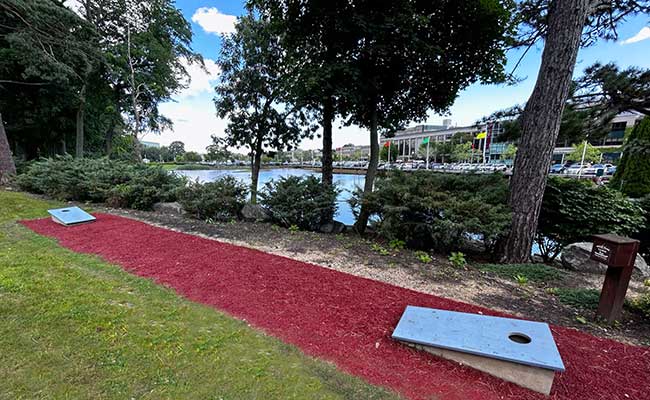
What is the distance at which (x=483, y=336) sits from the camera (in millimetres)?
1957

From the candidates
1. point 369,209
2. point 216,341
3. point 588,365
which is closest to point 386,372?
point 216,341

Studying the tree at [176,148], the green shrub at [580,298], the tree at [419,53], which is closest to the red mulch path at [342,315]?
the green shrub at [580,298]

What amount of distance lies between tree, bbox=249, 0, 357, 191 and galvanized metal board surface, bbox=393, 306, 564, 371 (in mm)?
3883

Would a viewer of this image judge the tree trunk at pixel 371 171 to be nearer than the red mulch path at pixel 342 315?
No

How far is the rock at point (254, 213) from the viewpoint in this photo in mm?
6195

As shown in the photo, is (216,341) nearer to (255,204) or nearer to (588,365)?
(588,365)

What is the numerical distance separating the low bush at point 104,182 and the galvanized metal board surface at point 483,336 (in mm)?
6528

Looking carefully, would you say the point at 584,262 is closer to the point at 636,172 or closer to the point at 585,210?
the point at 585,210

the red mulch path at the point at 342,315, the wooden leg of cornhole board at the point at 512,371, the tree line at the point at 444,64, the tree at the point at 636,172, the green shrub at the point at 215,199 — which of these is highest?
the tree line at the point at 444,64

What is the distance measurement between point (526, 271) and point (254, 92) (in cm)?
944

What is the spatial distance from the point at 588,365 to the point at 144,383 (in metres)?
2.88

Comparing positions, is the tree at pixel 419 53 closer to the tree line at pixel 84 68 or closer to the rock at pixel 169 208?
the rock at pixel 169 208

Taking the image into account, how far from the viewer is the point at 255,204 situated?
251 inches

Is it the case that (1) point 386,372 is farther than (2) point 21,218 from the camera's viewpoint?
No
